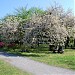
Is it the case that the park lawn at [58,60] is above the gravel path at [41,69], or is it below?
above

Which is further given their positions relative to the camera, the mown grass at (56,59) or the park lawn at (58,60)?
the mown grass at (56,59)

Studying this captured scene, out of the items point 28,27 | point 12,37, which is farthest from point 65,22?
point 12,37

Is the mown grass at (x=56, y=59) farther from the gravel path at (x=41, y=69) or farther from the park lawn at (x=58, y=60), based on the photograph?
the gravel path at (x=41, y=69)

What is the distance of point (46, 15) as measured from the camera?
28016 millimetres

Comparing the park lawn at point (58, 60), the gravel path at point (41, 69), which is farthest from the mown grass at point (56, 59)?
the gravel path at point (41, 69)

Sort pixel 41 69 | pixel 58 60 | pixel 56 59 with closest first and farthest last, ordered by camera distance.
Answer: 1. pixel 41 69
2. pixel 58 60
3. pixel 56 59

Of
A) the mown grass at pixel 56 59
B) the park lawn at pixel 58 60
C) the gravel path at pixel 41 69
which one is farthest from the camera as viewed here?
the mown grass at pixel 56 59

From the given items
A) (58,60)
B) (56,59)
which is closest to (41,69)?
(58,60)

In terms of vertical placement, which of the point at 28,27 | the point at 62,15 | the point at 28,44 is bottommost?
the point at 28,44

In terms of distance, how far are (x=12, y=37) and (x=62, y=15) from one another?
7.87m

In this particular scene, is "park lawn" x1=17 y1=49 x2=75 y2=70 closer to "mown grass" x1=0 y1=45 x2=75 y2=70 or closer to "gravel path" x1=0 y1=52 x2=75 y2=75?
"mown grass" x1=0 y1=45 x2=75 y2=70

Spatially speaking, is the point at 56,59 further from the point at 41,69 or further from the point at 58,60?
the point at 41,69

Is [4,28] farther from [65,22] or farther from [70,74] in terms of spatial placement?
[70,74]

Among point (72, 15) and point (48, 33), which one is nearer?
point (48, 33)
